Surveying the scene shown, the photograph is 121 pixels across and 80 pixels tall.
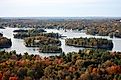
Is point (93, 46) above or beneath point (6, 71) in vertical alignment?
beneath

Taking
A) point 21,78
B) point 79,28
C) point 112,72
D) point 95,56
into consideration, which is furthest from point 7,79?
point 79,28

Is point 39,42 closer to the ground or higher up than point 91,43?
closer to the ground

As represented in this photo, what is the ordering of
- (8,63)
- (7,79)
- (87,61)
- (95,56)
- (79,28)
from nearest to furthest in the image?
(7,79), (8,63), (87,61), (95,56), (79,28)

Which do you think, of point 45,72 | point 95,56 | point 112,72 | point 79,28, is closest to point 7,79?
point 45,72

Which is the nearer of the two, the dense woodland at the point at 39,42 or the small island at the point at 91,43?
the small island at the point at 91,43

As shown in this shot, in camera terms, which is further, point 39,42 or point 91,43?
point 39,42

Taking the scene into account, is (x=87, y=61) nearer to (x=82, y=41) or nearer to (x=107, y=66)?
(x=107, y=66)

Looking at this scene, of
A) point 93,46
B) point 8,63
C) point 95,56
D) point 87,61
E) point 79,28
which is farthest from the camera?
point 79,28

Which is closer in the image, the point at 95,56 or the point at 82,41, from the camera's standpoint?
the point at 95,56

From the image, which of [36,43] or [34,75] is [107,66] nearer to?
[34,75]

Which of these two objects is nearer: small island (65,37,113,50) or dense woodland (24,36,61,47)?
small island (65,37,113,50)
